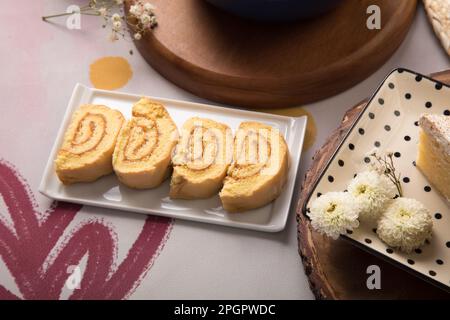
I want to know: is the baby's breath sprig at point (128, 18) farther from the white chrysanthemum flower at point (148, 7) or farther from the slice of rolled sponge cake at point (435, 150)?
the slice of rolled sponge cake at point (435, 150)

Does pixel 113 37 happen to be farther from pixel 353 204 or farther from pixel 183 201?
pixel 353 204

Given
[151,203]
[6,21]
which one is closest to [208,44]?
[151,203]

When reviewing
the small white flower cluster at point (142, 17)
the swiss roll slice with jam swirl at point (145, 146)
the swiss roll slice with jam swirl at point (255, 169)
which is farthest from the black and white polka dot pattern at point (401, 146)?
the small white flower cluster at point (142, 17)

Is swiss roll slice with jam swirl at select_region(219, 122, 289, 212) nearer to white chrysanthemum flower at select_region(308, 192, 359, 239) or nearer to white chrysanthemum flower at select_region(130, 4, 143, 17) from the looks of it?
white chrysanthemum flower at select_region(308, 192, 359, 239)

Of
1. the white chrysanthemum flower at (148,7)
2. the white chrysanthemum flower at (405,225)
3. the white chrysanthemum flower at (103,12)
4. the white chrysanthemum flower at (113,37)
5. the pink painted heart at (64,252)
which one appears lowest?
the pink painted heart at (64,252)

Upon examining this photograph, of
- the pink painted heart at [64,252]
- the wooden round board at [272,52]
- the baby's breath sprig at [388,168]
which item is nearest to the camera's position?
the baby's breath sprig at [388,168]

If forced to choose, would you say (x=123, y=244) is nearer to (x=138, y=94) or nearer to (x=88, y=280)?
(x=88, y=280)

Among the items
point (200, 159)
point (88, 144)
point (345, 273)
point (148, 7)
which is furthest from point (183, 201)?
point (148, 7)
